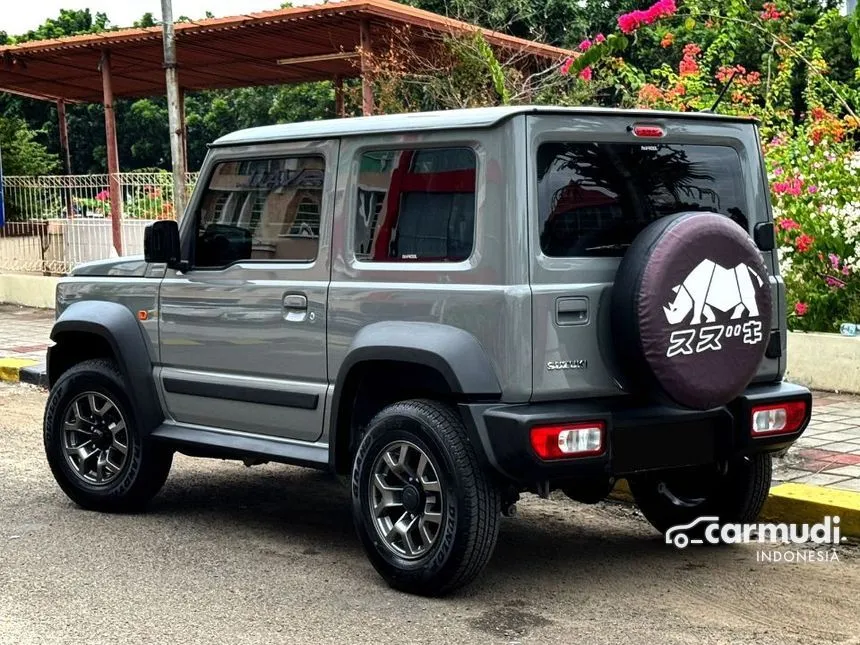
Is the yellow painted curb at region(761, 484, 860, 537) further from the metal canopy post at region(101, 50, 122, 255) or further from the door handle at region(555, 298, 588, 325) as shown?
the metal canopy post at region(101, 50, 122, 255)

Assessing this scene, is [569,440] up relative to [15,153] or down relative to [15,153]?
down

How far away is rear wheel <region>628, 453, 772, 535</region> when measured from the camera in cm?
603

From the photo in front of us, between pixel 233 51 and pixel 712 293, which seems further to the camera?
pixel 233 51

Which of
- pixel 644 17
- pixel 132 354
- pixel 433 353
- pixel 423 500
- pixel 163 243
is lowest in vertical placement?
pixel 423 500

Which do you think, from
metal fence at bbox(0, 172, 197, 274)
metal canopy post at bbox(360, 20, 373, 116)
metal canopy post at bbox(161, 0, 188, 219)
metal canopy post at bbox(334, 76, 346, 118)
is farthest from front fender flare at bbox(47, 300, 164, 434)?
metal canopy post at bbox(334, 76, 346, 118)

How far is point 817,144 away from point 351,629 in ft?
25.9

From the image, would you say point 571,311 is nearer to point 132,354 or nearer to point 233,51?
point 132,354

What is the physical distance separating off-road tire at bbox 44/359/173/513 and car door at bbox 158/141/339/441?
0.93ft

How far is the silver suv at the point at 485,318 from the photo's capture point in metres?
5.07

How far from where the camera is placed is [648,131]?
17.7ft

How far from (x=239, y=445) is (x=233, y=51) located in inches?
556

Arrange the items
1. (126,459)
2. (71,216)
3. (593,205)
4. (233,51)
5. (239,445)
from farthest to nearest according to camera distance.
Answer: (233,51)
(71,216)
(126,459)
(239,445)
(593,205)

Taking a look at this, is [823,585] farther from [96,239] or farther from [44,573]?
[96,239]

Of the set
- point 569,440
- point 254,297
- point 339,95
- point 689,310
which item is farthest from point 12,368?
point 339,95
